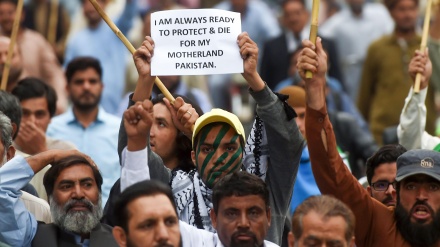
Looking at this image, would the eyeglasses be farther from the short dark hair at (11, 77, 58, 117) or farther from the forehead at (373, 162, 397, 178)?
the short dark hair at (11, 77, 58, 117)

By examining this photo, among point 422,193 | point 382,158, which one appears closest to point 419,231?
point 422,193

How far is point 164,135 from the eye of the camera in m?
11.0

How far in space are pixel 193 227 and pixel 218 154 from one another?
58 cm

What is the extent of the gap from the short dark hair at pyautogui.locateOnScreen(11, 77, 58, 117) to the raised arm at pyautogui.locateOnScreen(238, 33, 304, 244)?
345 centimetres

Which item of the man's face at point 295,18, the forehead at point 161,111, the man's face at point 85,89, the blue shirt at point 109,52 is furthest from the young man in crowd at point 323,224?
the man's face at point 295,18

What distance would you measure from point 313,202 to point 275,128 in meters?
0.93

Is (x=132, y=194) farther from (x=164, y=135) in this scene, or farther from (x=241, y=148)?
(x=164, y=135)

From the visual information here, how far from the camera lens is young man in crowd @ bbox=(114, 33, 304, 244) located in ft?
32.4

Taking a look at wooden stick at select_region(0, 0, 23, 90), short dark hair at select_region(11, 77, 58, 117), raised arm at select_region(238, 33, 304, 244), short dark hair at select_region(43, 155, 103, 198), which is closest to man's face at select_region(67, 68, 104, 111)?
short dark hair at select_region(11, 77, 58, 117)

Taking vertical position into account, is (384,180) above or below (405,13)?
below

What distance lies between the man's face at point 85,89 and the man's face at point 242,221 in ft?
16.0

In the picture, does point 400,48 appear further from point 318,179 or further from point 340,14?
point 318,179

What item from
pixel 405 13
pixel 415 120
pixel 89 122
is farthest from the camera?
pixel 405 13

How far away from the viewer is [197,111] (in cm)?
1110
